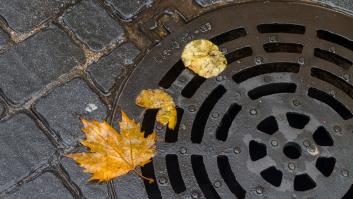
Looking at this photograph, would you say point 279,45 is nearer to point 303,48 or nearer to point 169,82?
point 303,48

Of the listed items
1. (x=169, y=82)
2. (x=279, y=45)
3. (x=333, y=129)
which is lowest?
(x=333, y=129)

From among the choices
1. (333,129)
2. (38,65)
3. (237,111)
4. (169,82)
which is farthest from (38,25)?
(333,129)

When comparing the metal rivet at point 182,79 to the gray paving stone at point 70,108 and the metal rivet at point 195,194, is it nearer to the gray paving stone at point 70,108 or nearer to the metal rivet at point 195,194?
the gray paving stone at point 70,108

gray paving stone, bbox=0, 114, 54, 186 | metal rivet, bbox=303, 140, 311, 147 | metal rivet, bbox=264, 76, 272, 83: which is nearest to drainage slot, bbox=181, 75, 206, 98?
metal rivet, bbox=264, 76, 272, 83

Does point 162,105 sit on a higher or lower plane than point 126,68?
lower

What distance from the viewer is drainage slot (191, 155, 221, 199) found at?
6.62 feet

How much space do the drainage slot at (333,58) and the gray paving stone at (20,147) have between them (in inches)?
43.0

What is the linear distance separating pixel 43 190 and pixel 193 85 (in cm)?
68

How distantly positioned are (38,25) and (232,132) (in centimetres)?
89

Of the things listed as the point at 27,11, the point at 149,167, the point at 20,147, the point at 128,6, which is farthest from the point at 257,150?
the point at 27,11

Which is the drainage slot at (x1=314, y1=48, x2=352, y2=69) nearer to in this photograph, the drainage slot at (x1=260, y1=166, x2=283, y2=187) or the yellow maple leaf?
the drainage slot at (x1=260, y1=166, x2=283, y2=187)

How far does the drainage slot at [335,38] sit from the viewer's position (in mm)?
2234

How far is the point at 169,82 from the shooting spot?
2174mm

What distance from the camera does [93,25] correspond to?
2.28 metres
